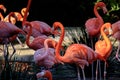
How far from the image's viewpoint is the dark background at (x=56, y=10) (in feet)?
50.1

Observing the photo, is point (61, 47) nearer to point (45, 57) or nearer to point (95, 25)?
point (45, 57)

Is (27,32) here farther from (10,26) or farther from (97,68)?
(97,68)

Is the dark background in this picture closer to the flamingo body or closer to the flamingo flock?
the flamingo flock

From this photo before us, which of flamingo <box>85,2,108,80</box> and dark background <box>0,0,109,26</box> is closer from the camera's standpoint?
flamingo <box>85,2,108,80</box>

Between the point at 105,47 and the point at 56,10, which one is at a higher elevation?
the point at 56,10

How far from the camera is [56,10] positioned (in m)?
15.7

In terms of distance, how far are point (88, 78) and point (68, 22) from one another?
27.7 ft

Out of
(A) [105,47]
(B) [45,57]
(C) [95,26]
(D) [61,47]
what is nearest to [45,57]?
(B) [45,57]

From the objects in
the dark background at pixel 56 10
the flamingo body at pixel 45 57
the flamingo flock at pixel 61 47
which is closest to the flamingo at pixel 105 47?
the flamingo flock at pixel 61 47

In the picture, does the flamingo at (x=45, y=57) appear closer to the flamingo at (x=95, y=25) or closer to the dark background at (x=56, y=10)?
the flamingo at (x=95, y=25)

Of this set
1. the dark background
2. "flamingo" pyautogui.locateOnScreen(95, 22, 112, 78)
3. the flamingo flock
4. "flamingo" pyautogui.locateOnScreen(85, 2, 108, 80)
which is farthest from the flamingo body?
the dark background

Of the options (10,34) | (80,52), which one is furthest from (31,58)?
(80,52)

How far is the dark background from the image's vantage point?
1528 centimetres

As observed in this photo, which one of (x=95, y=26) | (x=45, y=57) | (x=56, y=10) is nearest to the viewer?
(x=45, y=57)
